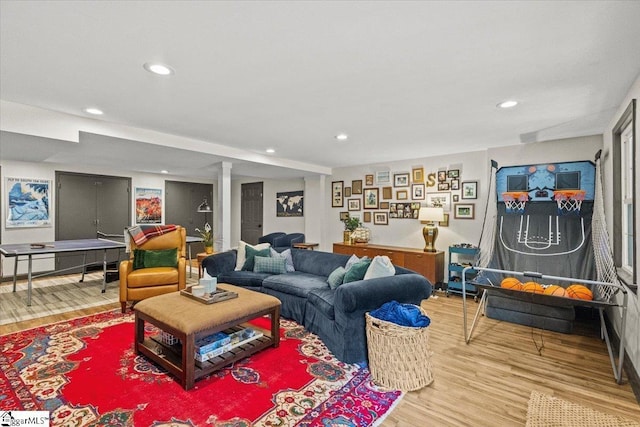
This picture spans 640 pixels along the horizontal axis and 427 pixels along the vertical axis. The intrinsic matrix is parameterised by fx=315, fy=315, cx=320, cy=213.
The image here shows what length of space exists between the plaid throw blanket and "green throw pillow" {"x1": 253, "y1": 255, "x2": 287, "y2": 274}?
1.51m

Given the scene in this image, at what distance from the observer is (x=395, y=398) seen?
218 centimetres

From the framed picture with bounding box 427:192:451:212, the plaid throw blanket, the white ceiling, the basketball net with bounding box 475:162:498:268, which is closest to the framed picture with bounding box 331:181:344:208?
the framed picture with bounding box 427:192:451:212

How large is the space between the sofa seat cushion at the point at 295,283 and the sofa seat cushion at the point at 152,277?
1317 millimetres

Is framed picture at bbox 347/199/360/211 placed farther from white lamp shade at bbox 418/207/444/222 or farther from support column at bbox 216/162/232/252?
support column at bbox 216/162/232/252

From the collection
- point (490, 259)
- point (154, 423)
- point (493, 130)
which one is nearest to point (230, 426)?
point (154, 423)

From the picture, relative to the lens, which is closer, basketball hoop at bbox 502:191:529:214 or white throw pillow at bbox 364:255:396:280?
white throw pillow at bbox 364:255:396:280

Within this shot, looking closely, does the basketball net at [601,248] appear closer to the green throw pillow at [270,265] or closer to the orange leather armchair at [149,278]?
the green throw pillow at [270,265]

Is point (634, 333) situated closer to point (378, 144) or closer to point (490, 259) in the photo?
point (490, 259)

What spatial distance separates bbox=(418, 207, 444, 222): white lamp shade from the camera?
16.6 feet

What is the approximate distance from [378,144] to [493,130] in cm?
148

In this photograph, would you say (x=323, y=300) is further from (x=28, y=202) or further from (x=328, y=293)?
(x=28, y=202)

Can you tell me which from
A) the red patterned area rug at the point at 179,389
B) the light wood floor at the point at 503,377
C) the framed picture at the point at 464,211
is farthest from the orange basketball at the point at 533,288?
the framed picture at the point at 464,211

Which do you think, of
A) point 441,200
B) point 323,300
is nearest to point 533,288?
point 323,300

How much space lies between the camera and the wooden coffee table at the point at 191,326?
228cm
